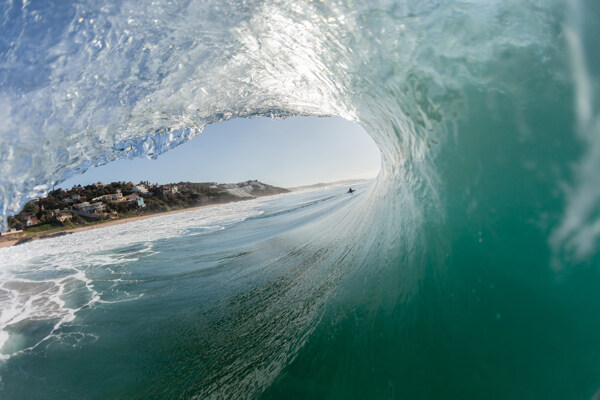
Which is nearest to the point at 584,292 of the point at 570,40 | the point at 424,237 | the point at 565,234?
the point at 565,234

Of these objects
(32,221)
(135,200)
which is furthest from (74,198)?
(32,221)

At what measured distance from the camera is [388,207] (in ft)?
14.9

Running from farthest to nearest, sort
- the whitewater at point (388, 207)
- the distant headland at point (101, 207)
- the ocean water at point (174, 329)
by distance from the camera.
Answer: the distant headland at point (101, 207)
the ocean water at point (174, 329)
the whitewater at point (388, 207)

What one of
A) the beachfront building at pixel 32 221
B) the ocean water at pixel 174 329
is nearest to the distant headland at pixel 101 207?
the beachfront building at pixel 32 221

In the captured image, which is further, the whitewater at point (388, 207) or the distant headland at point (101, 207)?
the distant headland at point (101, 207)

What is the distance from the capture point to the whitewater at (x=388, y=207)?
1604mm

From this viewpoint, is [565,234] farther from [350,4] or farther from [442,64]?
[350,4]

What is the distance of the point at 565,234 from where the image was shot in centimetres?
161

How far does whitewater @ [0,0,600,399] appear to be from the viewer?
1.60 m

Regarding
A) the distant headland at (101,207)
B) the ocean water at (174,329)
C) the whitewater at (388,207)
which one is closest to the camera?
the whitewater at (388,207)

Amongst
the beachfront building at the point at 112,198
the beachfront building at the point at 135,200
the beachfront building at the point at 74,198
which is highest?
the beachfront building at the point at 74,198

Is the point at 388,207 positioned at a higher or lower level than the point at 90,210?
lower

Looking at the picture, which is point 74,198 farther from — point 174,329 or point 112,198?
point 174,329

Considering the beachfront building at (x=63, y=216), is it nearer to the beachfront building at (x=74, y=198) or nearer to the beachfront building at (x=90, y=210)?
the beachfront building at (x=90, y=210)
